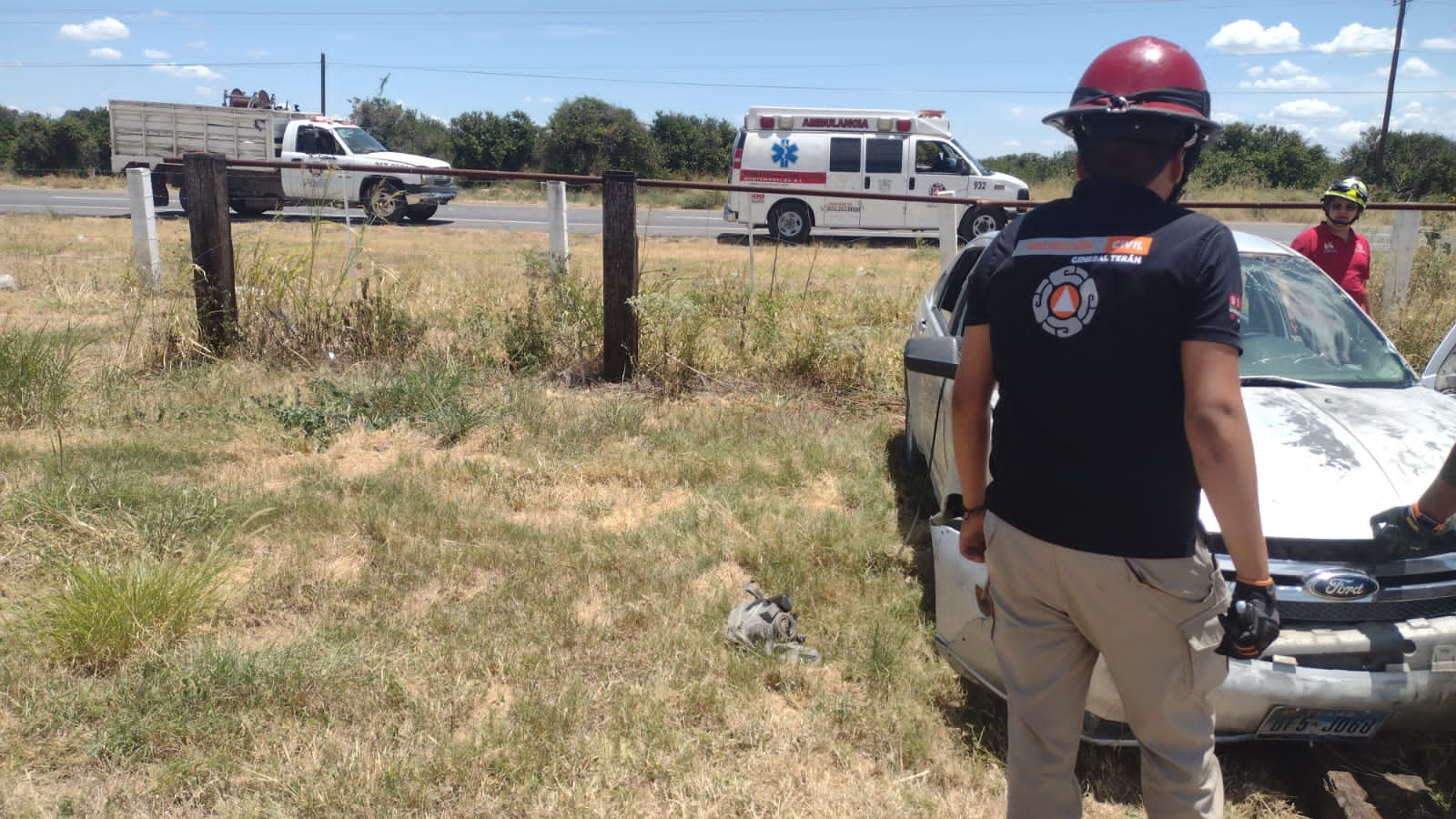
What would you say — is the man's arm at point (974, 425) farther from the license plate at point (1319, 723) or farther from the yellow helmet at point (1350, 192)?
the yellow helmet at point (1350, 192)

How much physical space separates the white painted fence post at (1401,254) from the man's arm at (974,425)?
25.0ft

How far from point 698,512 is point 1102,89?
11.8 ft

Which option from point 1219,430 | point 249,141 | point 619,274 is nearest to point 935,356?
point 1219,430

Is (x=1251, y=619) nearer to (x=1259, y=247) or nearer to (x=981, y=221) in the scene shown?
(x=1259, y=247)

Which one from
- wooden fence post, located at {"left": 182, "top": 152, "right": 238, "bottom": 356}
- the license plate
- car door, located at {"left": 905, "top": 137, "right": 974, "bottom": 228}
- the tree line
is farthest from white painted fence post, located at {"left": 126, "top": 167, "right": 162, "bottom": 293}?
the tree line

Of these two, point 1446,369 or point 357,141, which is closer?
point 1446,369

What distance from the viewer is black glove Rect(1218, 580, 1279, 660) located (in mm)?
2072

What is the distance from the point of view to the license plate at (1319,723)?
9.66ft

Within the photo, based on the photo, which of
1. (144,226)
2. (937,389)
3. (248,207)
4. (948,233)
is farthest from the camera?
(248,207)

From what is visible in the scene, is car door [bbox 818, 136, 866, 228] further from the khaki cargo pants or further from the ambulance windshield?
the khaki cargo pants

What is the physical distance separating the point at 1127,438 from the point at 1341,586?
1.46 metres

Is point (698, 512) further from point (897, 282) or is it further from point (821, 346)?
point (897, 282)

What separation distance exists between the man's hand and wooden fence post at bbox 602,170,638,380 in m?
5.29

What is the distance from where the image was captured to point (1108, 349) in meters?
1.94
